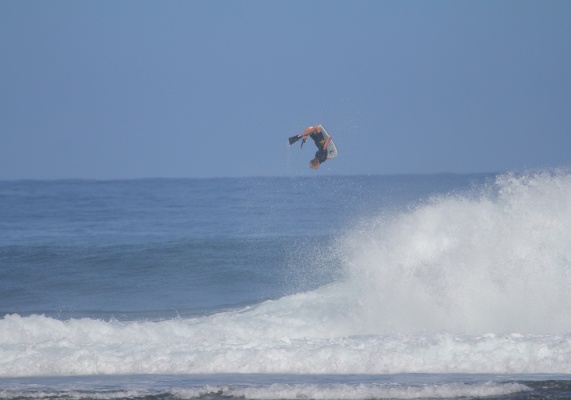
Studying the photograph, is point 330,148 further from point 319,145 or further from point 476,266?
point 476,266

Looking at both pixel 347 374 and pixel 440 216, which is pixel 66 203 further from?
pixel 347 374

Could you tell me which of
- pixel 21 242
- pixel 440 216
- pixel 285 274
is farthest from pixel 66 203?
pixel 440 216

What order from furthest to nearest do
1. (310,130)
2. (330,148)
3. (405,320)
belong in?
(330,148)
(310,130)
(405,320)

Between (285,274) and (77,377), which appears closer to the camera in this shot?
(77,377)

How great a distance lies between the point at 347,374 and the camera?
13672 mm

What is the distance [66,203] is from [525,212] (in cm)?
3573

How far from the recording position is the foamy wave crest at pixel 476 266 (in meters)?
17.1

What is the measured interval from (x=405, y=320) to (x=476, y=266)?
2.09 meters

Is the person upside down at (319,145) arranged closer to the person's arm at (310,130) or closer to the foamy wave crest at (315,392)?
the person's arm at (310,130)

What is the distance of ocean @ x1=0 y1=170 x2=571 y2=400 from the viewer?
13.2 m

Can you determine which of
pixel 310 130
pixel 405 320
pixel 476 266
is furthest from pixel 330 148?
pixel 405 320

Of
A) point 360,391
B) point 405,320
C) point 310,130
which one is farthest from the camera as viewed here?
point 310,130

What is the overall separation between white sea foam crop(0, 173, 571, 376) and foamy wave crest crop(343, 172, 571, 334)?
0.03 meters

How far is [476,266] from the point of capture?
18359 millimetres
